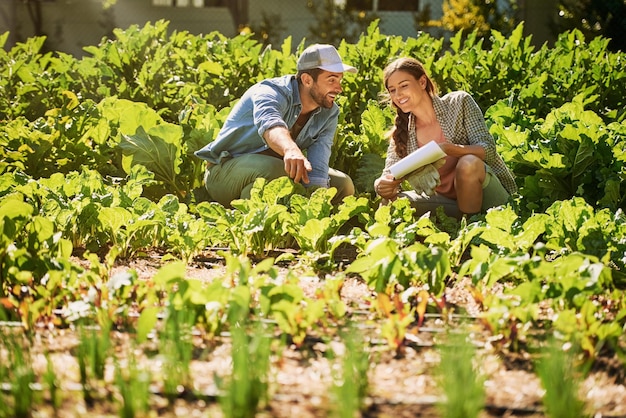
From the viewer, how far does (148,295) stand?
299 centimetres

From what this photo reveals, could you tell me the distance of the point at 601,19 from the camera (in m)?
13.7

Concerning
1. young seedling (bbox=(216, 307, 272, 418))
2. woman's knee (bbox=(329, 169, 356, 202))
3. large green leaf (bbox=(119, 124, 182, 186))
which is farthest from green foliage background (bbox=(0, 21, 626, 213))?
young seedling (bbox=(216, 307, 272, 418))

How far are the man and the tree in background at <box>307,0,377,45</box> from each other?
36.5 ft

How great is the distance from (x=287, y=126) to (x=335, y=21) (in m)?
12.1

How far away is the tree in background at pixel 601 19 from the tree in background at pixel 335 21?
3862 mm

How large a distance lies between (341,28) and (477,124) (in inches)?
474

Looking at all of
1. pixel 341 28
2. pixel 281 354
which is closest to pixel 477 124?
pixel 281 354

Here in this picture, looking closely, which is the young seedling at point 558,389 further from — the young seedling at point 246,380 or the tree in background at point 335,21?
the tree in background at point 335,21

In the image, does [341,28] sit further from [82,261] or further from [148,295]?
[148,295]

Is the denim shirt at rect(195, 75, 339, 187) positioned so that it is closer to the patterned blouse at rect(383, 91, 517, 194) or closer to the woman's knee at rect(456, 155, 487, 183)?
the patterned blouse at rect(383, 91, 517, 194)

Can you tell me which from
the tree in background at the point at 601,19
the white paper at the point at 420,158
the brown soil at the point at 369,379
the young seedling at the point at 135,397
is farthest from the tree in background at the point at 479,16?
the young seedling at the point at 135,397

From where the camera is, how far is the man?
5.01 metres

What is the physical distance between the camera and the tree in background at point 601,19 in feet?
44.3

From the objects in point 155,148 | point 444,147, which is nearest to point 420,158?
point 444,147
